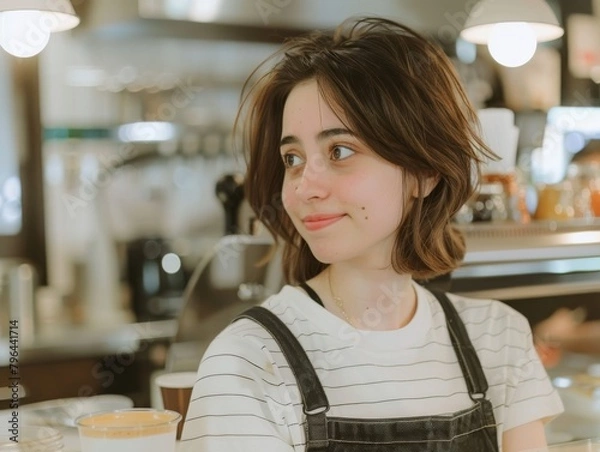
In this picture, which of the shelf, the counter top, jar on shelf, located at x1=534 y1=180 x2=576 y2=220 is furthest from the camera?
A: the counter top

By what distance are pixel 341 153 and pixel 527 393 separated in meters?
0.57

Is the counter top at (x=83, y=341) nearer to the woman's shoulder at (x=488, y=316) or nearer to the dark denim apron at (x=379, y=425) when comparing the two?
the woman's shoulder at (x=488, y=316)

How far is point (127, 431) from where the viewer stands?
104 centimetres

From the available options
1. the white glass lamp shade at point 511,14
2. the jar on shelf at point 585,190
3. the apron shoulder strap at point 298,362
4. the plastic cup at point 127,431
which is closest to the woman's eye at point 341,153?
the apron shoulder strap at point 298,362

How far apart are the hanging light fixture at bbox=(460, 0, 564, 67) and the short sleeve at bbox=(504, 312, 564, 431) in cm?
83

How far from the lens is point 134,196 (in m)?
3.77

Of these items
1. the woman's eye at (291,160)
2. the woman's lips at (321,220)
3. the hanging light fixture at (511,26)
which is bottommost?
the woman's lips at (321,220)

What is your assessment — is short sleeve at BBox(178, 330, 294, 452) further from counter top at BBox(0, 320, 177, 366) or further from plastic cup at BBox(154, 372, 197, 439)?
counter top at BBox(0, 320, 177, 366)

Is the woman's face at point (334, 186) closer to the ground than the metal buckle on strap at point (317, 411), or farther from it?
farther from it

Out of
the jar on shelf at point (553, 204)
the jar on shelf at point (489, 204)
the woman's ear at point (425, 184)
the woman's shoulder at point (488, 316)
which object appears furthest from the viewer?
the jar on shelf at point (553, 204)

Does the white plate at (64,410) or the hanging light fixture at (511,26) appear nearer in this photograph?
the white plate at (64,410)

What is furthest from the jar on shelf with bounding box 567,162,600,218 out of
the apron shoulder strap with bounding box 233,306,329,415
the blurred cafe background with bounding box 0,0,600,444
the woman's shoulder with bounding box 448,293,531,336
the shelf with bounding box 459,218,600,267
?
the apron shoulder strap with bounding box 233,306,329,415

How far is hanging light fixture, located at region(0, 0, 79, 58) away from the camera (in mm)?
1515

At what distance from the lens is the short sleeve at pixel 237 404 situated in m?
1.26
